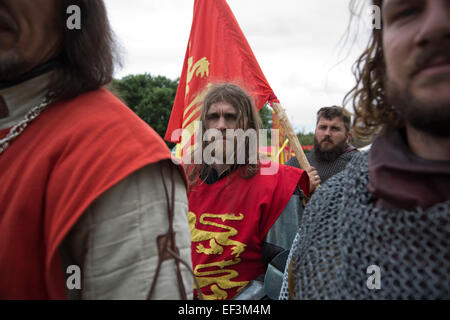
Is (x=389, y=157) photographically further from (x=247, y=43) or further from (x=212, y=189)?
(x=247, y=43)

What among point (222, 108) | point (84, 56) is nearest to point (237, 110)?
point (222, 108)

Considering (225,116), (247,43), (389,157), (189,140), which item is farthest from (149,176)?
(247,43)

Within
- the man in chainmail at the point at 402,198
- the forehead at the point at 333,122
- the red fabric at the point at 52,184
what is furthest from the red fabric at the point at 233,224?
the forehead at the point at 333,122

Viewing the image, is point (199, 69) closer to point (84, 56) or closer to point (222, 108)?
point (222, 108)

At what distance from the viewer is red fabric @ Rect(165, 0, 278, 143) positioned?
10.5 ft

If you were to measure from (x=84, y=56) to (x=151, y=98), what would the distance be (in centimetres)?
3026

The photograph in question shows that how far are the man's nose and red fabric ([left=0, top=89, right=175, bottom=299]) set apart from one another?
2.64 ft

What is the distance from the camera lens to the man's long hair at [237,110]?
259cm

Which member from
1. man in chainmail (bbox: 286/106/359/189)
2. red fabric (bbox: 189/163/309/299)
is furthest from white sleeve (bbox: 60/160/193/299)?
man in chainmail (bbox: 286/106/359/189)

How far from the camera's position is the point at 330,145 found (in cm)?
451

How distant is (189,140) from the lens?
3102 millimetres

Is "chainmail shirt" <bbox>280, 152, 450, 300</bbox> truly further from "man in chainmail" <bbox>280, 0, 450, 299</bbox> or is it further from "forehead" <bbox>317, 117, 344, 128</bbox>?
"forehead" <bbox>317, 117, 344, 128</bbox>

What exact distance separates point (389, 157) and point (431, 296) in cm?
41
